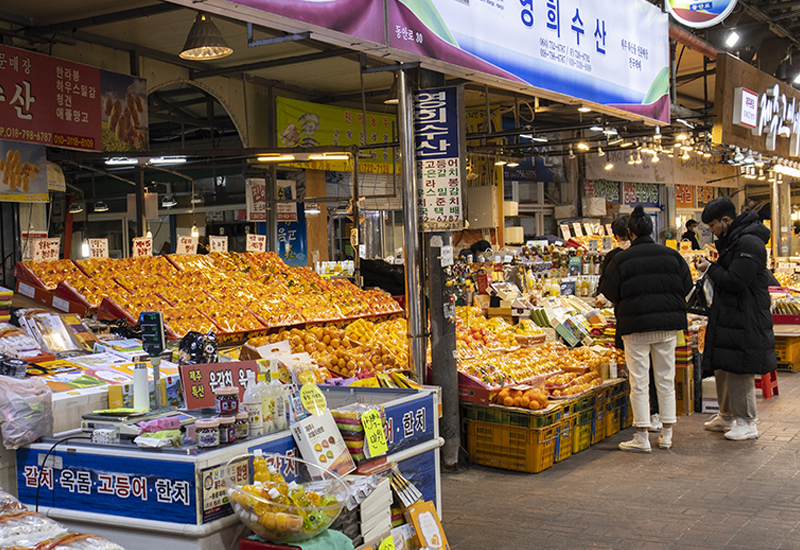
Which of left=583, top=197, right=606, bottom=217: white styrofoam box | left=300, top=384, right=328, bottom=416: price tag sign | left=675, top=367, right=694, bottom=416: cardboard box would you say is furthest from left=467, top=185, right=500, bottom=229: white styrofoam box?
left=300, top=384, right=328, bottom=416: price tag sign

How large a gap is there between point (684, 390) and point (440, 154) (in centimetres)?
401

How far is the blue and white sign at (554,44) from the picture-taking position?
14.5 feet

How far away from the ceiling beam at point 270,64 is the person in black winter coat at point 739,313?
6577 millimetres

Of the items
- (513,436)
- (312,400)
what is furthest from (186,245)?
(312,400)

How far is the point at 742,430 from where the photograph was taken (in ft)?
22.0

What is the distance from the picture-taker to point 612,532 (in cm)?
454

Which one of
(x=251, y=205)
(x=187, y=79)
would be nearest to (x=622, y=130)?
(x=251, y=205)

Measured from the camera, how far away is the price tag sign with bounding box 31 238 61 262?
7078 millimetres

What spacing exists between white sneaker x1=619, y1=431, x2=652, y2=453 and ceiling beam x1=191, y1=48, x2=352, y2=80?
23.8ft

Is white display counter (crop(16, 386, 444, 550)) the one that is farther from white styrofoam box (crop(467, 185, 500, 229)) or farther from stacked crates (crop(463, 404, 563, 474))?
white styrofoam box (crop(467, 185, 500, 229))

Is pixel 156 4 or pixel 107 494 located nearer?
pixel 107 494

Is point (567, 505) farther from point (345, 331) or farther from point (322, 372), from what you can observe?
point (345, 331)

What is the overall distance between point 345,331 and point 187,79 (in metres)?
7.22

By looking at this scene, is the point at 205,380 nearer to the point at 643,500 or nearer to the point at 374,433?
the point at 374,433
